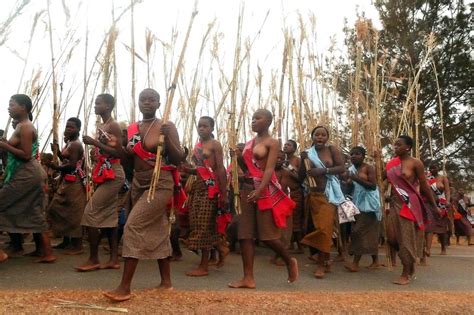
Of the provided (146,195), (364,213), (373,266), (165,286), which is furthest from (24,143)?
(373,266)

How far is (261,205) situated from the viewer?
4.48 m

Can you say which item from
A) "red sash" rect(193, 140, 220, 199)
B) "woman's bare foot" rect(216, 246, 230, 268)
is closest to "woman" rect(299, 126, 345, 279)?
"woman's bare foot" rect(216, 246, 230, 268)

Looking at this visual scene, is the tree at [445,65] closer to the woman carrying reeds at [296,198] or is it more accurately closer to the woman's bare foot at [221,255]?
the woman carrying reeds at [296,198]

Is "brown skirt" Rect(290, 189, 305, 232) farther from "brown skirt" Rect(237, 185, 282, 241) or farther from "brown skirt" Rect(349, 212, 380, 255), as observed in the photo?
"brown skirt" Rect(237, 185, 282, 241)

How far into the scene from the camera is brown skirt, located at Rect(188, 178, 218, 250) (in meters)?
4.86

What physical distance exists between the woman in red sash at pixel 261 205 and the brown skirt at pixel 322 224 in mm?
733

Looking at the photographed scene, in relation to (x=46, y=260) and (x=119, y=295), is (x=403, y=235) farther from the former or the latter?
(x=46, y=260)

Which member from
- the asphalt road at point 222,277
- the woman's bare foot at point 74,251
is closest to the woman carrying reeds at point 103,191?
the asphalt road at point 222,277

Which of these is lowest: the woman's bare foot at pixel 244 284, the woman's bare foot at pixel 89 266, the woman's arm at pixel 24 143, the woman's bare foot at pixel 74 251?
the woman's bare foot at pixel 244 284

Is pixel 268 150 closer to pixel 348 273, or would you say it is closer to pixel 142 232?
pixel 142 232

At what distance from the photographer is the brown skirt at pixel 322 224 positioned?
17.1 feet

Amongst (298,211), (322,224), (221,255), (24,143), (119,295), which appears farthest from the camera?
(298,211)

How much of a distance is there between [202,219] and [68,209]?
163 centimetres

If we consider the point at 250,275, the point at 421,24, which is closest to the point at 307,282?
the point at 250,275
